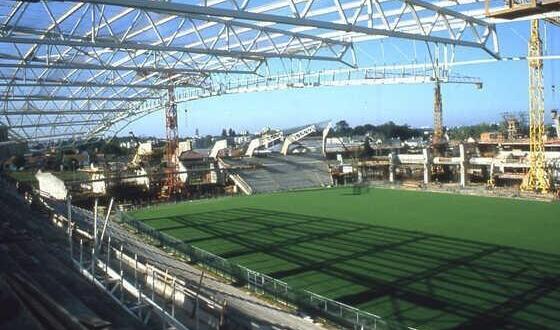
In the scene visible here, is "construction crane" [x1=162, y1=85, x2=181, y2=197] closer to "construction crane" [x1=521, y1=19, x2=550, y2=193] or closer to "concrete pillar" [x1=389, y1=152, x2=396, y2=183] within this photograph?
"concrete pillar" [x1=389, y1=152, x2=396, y2=183]

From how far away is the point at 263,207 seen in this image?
117ft

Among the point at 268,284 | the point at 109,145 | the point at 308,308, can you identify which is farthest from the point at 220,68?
the point at 109,145

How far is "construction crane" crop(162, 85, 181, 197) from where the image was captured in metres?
45.1

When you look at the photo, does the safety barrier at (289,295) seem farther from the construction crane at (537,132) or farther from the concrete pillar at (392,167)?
the concrete pillar at (392,167)

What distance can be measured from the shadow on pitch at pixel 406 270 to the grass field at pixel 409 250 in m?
0.03

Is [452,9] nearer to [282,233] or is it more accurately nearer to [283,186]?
[282,233]

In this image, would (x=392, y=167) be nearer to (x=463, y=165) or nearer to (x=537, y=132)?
(x=463, y=165)

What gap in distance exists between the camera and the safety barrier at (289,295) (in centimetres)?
1181

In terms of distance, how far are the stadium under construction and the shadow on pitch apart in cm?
9

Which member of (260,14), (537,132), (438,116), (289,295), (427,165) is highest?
(260,14)

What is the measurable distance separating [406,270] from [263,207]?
61.8ft

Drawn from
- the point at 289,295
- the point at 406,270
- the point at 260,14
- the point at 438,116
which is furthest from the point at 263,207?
the point at 438,116

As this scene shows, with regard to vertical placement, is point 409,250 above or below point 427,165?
below

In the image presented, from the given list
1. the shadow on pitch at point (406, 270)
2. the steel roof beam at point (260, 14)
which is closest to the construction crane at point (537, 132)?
the shadow on pitch at point (406, 270)
